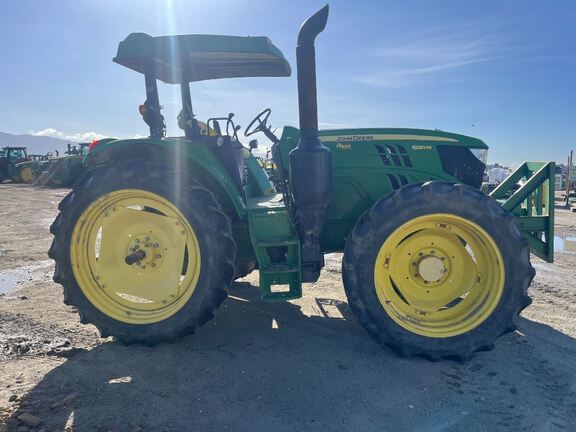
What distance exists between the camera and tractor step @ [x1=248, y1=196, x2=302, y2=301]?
10.8 ft

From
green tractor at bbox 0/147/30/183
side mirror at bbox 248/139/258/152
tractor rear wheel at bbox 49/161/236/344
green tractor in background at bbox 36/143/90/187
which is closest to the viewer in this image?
tractor rear wheel at bbox 49/161/236/344

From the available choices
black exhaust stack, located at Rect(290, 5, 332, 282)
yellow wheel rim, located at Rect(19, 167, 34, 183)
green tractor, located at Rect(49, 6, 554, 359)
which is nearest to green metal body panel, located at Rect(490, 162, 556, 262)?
green tractor, located at Rect(49, 6, 554, 359)

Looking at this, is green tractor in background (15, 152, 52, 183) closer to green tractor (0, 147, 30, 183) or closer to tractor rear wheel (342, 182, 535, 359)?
green tractor (0, 147, 30, 183)

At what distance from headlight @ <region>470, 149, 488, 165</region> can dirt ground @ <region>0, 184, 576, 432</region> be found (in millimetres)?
1563

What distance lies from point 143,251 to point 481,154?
315 centimetres

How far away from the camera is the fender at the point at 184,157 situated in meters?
3.42

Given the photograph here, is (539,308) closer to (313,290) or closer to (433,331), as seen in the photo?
(433,331)

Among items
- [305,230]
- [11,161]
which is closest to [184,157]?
[305,230]

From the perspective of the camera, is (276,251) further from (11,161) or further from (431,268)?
(11,161)

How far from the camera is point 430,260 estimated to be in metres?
3.34

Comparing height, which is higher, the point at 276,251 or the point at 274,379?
the point at 276,251

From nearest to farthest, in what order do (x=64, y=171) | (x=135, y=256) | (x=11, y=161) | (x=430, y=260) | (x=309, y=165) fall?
(x=309, y=165), (x=430, y=260), (x=135, y=256), (x=64, y=171), (x=11, y=161)

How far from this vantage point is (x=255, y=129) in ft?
13.3

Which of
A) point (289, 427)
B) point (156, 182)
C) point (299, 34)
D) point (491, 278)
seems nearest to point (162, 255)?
point (156, 182)
